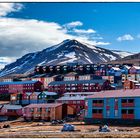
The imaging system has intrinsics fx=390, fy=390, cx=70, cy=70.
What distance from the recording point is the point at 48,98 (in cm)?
8919

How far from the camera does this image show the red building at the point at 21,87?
341 ft

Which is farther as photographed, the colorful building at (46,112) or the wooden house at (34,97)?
the wooden house at (34,97)

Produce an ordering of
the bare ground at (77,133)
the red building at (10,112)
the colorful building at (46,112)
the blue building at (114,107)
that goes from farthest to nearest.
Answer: the red building at (10,112) → the colorful building at (46,112) → the blue building at (114,107) → the bare ground at (77,133)

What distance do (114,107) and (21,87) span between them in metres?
57.2

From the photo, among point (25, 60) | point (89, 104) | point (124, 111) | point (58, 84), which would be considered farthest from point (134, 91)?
point (25, 60)

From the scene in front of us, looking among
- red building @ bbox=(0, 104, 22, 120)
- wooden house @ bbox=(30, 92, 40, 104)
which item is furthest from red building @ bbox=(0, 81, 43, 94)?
red building @ bbox=(0, 104, 22, 120)

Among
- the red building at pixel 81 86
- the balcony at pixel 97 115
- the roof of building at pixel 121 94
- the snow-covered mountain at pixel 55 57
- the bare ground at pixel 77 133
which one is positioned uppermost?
the snow-covered mountain at pixel 55 57

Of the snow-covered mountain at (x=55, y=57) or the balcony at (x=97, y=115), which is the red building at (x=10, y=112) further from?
the snow-covered mountain at (x=55, y=57)

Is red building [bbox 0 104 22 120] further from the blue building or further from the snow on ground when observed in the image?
the snow on ground

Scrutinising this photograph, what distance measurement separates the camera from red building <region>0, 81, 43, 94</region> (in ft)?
341

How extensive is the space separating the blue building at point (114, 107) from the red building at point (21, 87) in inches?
1957

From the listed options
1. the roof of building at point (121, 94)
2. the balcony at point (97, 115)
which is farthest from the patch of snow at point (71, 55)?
the balcony at point (97, 115)

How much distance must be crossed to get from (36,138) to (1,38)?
17.3 m

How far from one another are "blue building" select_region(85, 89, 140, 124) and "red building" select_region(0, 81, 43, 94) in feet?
163
